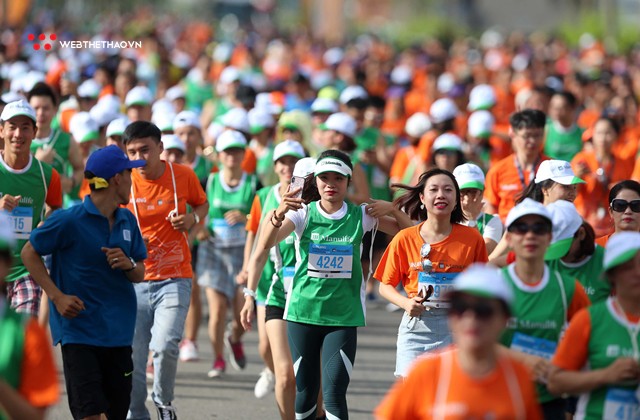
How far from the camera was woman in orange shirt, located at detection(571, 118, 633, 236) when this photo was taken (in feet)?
36.9

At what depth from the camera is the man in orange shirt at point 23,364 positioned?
16.5 feet

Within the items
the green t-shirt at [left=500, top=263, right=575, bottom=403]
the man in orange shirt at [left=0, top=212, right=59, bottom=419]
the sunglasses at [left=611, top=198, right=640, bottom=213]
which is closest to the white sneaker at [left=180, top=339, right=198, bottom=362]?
the sunglasses at [left=611, top=198, right=640, bottom=213]

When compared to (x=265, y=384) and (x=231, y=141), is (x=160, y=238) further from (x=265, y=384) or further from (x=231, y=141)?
(x=231, y=141)

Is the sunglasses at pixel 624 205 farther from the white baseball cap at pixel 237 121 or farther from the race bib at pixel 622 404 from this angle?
the white baseball cap at pixel 237 121

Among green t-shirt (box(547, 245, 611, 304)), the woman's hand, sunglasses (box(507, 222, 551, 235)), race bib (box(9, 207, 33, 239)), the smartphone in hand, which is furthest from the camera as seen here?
race bib (box(9, 207, 33, 239))

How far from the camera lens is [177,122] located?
12180 mm

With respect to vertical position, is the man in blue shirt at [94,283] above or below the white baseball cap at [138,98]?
below

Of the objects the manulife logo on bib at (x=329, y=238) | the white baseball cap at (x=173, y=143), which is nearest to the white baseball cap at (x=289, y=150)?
the white baseball cap at (x=173, y=143)

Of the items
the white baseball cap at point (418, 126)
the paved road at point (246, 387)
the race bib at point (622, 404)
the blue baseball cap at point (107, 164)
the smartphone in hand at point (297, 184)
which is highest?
the white baseball cap at point (418, 126)

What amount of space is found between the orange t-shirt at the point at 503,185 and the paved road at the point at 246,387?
1.75 m

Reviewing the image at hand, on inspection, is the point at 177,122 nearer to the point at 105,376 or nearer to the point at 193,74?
the point at 105,376

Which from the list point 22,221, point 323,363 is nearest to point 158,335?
point 22,221

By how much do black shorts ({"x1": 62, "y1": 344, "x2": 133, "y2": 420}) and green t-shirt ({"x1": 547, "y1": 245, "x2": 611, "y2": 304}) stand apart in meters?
2.49

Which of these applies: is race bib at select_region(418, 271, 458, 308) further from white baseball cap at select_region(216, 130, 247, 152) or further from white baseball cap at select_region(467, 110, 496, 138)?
white baseball cap at select_region(467, 110, 496, 138)
